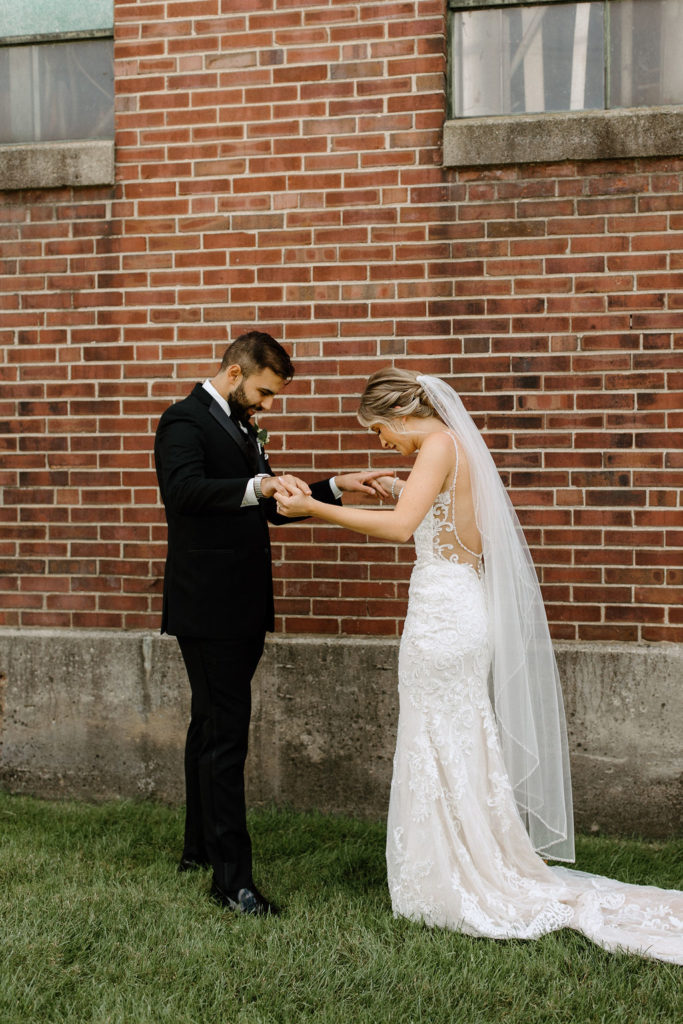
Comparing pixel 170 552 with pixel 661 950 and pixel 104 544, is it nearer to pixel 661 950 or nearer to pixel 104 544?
pixel 104 544

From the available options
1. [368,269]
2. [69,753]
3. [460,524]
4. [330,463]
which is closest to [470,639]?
[460,524]

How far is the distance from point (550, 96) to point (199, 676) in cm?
320

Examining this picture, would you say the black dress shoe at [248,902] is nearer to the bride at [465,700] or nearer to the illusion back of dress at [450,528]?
the bride at [465,700]

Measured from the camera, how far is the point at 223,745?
12.3ft

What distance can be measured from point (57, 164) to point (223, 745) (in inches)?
122

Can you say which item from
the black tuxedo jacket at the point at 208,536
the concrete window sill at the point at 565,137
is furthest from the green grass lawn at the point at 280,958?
the concrete window sill at the point at 565,137

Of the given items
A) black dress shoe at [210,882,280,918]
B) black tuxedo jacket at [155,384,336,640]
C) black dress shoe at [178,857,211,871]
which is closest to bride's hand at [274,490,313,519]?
black tuxedo jacket at [155,384,336,640]

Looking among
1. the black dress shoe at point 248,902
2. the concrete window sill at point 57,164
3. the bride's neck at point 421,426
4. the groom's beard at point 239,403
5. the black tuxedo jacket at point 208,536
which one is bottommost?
the black dress shoe at point 248,902

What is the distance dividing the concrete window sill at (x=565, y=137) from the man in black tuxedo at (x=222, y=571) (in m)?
1.54

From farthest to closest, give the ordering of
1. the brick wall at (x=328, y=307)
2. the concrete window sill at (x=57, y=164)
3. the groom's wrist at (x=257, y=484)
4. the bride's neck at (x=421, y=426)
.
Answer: the concrete window sill at (x=57, y=164) → the brick wall at (x=328, y=307) → the bride's neck at (x=421, y=426) → the groom's wrist at (x=257, y=484)

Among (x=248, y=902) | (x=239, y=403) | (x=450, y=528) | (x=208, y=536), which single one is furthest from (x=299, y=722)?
→ (x=239, y=403)

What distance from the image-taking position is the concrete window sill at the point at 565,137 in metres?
4.42

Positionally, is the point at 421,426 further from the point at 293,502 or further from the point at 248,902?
the point at 248,902

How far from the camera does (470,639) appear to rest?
144 inches
